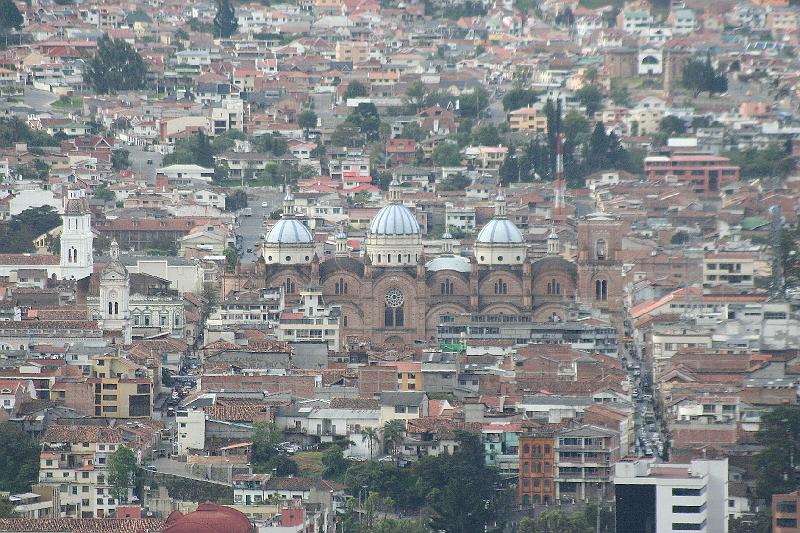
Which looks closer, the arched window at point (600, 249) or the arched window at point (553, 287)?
the arched window at point (553, 287)

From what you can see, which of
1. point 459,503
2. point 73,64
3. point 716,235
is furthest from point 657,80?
point 459,503

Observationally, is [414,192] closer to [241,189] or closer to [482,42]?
[241,189]

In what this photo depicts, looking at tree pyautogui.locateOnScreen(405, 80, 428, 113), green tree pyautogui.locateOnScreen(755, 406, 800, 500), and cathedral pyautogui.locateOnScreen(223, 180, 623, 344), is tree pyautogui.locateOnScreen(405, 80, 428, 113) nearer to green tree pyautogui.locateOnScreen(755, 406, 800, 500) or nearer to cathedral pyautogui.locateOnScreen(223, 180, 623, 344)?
cathedral pyautogui.locateOnScreen(223, 180, 623, 344)

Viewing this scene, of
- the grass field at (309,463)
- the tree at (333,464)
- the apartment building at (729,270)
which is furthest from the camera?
the apartment building at (729,270)

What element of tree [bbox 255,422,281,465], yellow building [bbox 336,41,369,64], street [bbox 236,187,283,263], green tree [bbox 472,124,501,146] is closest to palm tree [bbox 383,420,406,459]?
tree [bbox 255,422,281,465]

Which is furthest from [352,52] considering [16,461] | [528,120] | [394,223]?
[16,461]

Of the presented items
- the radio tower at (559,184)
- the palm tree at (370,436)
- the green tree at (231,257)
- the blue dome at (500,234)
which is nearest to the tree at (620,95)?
the radio tower at (559,184)

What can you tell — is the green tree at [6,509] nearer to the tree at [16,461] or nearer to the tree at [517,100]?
the tree at [16,461]
